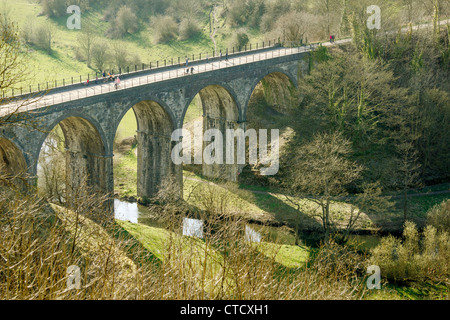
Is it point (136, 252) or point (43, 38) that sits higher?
point (43, 38)

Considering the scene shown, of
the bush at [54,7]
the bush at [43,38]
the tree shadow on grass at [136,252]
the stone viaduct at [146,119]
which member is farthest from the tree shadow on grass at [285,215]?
the bush at [54,7]

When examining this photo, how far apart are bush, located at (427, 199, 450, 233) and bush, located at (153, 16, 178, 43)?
51138mm

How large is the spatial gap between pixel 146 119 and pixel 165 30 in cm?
3853

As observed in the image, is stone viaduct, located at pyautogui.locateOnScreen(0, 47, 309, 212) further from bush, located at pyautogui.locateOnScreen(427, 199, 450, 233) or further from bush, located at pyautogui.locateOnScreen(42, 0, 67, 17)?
bush, located at pyautogui.locateOnScreen(42, 0, 67, 17)

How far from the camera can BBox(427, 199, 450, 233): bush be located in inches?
1368

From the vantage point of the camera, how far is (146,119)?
41.0 meters

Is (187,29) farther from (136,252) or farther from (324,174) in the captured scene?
(136,252)

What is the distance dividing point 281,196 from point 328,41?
71.4 ft

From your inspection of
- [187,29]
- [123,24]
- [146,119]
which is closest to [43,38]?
[123,24]

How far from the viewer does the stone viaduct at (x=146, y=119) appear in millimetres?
30375

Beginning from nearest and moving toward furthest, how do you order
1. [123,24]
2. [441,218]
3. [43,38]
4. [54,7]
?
1. [441,218]
2. [43,38]
3. [54,7]
4. [123,24]

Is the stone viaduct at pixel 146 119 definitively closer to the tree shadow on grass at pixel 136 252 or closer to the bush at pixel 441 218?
the tree shadow on grass at pixel 136 252

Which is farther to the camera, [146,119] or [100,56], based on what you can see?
[100,56]
